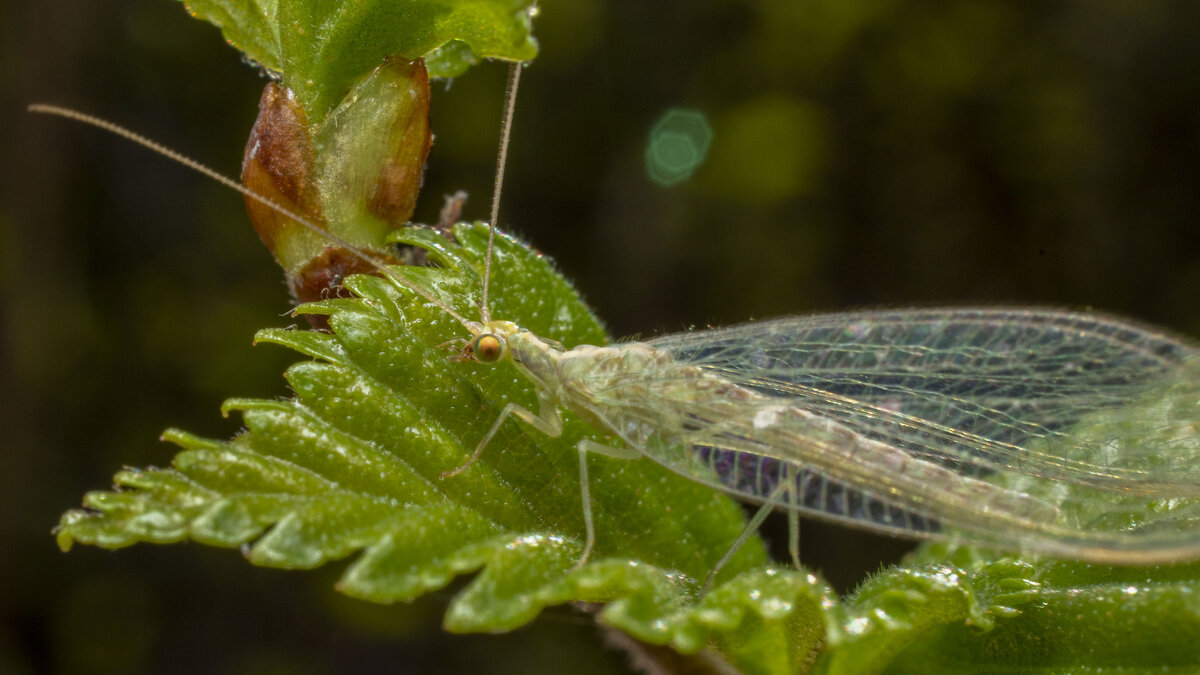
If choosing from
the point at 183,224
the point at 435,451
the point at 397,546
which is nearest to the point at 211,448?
the point at 397,546

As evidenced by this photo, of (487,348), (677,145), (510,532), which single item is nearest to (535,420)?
(487,348)

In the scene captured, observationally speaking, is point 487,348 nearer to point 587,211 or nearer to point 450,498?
point 450,498

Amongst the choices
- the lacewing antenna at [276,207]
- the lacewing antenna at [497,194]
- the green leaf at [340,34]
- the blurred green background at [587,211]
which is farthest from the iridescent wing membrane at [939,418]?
the blurred green background at [587,211]

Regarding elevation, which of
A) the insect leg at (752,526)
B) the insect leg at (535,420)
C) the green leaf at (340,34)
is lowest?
the insect leg at (752,526)

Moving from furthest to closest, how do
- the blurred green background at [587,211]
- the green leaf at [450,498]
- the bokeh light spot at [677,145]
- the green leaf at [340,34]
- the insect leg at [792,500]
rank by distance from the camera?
the bokeh light spot at [677,145] < the blurred green background at [587,211] < the insect leg at [792,500] < the green leaf at [340,34] < the green leaf at [450,498]

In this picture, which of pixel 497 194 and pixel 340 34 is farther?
pixel 497 194

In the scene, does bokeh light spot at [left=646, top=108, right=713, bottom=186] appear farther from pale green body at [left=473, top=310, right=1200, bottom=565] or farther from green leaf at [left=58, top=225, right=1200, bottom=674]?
green leaf at [left=58, top=225, right=1200, bottom=674]

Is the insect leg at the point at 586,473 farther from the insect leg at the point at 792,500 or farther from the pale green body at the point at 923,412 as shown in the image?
the insect leg at the point at 792,500

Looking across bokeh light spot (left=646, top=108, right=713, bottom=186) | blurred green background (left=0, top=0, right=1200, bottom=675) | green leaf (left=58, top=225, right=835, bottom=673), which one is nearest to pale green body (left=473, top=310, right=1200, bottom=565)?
green leaf (left=58, top=225, right=835, bottom=673)
